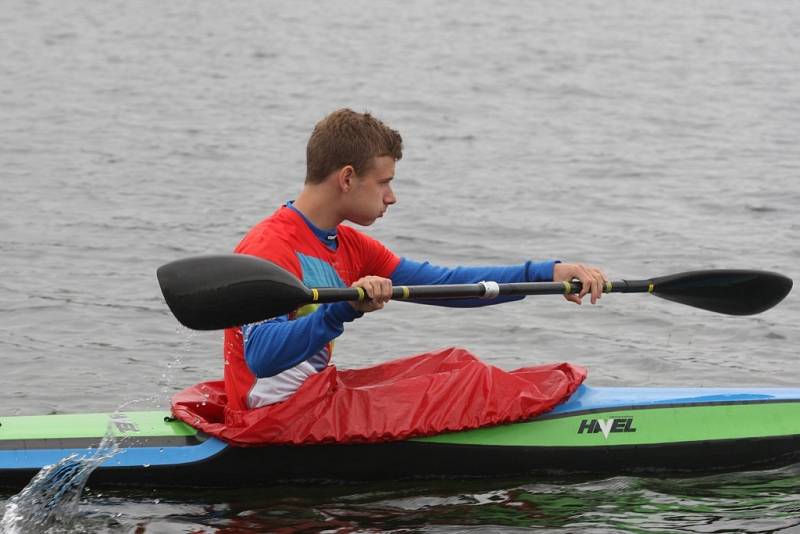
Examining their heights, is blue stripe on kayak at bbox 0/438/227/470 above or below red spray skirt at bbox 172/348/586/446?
below

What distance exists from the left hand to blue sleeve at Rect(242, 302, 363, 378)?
3.80ft

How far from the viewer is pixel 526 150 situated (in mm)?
14969

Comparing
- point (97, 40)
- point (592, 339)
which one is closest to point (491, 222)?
point (592, 339)

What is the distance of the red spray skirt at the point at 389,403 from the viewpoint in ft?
17.9

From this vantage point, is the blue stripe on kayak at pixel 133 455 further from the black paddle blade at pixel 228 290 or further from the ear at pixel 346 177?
the ear at pixel 346 177

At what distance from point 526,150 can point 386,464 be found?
961 centimetres

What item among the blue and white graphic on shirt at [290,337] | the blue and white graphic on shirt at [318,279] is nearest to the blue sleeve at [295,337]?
the blue and white graphic on shirt at [290,337]

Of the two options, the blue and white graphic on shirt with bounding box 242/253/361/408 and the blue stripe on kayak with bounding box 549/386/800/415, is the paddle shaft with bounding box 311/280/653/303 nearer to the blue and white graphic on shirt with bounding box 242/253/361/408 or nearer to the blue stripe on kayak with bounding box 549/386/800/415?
the blue and white graphic on shirt with bounding box 242/253/361/408

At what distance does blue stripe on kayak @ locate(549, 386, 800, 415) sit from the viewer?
5.92 meters

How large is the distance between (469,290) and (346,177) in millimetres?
685

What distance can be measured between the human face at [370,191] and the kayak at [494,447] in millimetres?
991

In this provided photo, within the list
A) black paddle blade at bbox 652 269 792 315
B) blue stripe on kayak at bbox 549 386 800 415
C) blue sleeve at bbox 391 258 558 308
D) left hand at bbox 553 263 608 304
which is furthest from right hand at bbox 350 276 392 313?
black paddle blade at bbox 652 269 792 315

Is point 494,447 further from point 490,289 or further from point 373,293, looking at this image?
point 373,293

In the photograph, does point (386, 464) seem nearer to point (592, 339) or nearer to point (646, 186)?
point (592, 339)
